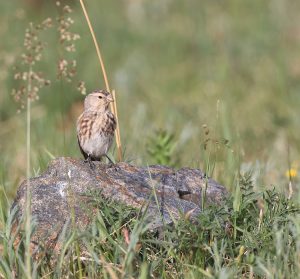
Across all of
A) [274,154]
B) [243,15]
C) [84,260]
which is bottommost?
[84,260]

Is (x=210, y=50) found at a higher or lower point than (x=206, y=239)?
higher

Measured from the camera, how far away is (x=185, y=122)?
821cm

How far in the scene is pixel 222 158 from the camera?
6.79m

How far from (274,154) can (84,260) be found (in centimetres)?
343

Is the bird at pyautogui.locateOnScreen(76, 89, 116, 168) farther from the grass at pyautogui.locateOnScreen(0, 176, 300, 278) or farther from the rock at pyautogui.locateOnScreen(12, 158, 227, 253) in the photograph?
the grass at pyautogui.locateOnScreen(0, 176, 300, 278)

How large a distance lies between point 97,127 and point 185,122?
3037 millimetres

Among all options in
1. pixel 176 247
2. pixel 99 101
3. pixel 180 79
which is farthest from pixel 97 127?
pixel 180 79

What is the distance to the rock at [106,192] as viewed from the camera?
13.9ft

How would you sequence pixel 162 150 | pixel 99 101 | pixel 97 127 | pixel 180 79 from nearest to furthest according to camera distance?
1. pixel 97 127
2. pixel 99 101
3. pixel 162 150
4. pixel 180 79

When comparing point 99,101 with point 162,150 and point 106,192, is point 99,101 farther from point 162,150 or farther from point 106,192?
point 106,192

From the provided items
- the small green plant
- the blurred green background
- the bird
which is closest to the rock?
the bird

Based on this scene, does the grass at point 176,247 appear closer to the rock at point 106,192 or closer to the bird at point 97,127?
the rock at point 106,192

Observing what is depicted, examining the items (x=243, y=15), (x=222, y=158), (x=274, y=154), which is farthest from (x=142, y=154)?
(x=243, y=15)

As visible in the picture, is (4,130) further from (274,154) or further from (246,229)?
(246,229)
